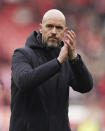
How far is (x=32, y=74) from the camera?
3787 millimetres

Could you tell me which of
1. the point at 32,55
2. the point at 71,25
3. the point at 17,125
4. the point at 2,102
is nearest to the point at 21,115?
the point at 17,125

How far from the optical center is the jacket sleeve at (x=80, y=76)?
4.01 meters

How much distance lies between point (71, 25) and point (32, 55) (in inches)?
204

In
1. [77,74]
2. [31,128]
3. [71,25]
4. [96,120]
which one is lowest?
[31,128]

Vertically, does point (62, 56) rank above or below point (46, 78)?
above

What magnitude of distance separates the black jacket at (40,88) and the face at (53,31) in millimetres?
50

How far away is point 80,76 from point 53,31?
12.4 inches

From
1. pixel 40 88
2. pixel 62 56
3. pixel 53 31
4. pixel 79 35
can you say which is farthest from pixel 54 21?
A: pixel 79 35

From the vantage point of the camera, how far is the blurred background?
8773 mm

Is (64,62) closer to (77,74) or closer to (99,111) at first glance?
(77,74)

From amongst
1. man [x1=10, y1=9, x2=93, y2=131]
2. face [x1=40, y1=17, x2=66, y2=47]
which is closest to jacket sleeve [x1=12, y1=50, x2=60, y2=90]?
man [x1=10, y1=9, x2=93, y2=131]

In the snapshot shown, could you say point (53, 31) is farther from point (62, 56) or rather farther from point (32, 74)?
point (32, 74)

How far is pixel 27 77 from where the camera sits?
12.4ft

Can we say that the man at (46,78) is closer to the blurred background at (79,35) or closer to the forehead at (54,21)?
the forehead at (54,21)
